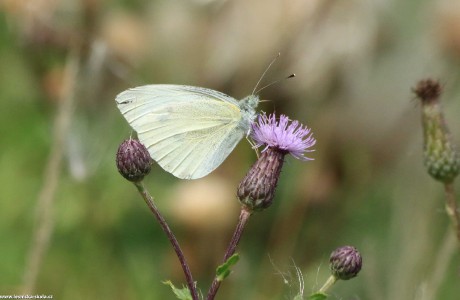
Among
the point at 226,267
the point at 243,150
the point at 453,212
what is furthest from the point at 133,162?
the point at 243,150

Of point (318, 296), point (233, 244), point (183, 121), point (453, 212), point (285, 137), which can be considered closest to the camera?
point (318, 296)

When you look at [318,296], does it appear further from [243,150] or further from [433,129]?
[243,150]

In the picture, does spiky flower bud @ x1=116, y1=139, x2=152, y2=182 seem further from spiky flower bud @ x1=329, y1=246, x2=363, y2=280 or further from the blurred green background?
the blurred green background

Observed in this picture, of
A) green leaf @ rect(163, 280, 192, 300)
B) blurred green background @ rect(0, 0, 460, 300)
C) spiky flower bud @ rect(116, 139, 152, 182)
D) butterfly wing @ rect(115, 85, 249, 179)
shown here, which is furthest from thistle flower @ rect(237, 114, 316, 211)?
blurred green background @ rect(0, 0, 460, 300)

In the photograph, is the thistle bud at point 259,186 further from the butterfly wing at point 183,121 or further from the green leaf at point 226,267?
the green leaf at point 226,267

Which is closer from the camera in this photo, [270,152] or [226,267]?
[226,267]

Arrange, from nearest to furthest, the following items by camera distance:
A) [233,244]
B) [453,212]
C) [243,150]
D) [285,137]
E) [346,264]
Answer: [233,244], [346,264], [453,212], [285,137], [243,150]

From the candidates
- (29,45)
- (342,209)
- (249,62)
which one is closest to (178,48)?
(249,62)
